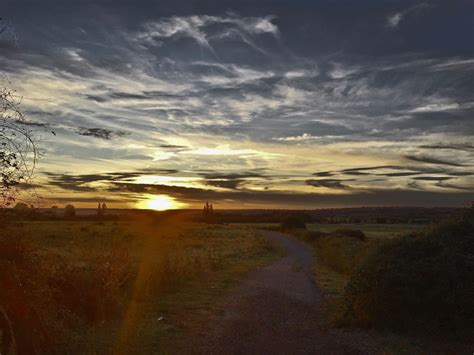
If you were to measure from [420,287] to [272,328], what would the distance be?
361cm

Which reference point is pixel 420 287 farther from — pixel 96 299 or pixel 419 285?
pixel 96 299

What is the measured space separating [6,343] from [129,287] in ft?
27.3

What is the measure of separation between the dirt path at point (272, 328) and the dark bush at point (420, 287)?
0.90 metres

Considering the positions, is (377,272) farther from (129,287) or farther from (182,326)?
(129,287)

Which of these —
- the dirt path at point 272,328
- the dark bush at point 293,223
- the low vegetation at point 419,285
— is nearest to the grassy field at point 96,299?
the dirt path at point 272,328

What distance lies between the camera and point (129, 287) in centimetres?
1540

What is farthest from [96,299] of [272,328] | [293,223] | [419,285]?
[293,223]

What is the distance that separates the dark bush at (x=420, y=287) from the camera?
1093 centimetres

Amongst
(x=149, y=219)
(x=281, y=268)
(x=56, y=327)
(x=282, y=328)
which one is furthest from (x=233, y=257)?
(x=149, y=219)

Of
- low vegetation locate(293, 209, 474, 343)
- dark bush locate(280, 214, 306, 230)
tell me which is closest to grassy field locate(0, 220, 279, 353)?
low vegetation locate(293, 209, 474, 343)

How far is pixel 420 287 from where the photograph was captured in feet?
37.1

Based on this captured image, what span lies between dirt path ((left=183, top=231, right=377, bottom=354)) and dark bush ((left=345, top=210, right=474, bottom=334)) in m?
0.90

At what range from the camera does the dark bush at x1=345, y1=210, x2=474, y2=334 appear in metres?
10.9

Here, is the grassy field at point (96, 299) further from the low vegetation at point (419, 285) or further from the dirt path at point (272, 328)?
the low vegetation at point (419, 285)
